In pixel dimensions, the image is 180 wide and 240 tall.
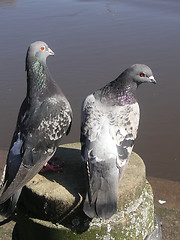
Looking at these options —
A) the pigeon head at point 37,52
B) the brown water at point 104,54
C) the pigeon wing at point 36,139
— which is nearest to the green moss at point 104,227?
the pigeon wing at point 36,139

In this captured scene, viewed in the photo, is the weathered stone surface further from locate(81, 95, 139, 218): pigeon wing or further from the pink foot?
locate(81, 95, 139, 218): pigeon wing

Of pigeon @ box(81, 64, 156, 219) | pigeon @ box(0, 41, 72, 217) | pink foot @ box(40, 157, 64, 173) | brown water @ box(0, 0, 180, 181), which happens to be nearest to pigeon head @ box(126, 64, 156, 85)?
pigeon @ box(81, 64, 156, 219)

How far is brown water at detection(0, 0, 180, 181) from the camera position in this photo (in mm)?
6680

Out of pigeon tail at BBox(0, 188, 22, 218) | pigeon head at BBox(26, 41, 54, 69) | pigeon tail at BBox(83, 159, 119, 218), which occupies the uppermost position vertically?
pigeon head at BBox(26, 41, 54, 69)

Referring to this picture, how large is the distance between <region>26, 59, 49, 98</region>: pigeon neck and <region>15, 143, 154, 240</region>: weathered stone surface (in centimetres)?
93

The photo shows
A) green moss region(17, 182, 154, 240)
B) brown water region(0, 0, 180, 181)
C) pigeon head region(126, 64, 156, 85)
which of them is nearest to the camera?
green moss region(17, 182, 154, 240)

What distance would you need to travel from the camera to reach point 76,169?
378 cm

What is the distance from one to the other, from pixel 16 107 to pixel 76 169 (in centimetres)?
420

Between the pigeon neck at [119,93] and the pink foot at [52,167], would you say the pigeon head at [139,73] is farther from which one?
the pink foot at [52,167]

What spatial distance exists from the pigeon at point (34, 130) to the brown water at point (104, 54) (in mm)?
2613

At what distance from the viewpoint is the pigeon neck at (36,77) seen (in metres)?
3.92

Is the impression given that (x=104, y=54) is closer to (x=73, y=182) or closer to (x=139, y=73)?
(x=139, y=73)

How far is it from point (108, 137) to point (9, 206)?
3.50 ft

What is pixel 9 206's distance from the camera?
10.8ft
